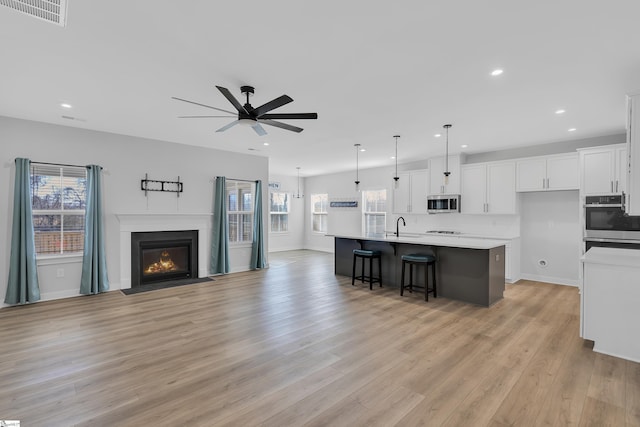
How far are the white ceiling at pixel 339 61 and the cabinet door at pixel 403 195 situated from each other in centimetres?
293

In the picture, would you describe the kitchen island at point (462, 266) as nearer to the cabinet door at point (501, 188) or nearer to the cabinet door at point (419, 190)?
the cabinet door at point (501, 188)

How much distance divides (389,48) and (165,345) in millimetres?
3595

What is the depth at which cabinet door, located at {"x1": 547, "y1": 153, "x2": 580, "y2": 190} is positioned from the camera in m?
5.44

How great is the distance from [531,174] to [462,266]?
267cm

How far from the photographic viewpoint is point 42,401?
2252mm

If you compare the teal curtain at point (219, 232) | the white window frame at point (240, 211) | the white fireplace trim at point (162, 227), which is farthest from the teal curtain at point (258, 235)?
the white fireplace trim at point (162, 227)

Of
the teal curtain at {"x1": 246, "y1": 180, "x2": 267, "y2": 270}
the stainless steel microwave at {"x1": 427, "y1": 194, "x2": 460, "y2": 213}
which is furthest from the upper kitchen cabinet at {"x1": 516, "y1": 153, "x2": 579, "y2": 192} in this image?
the teal curtain at {"x1": 246, "y1": 180, "x2": 267, "y2": 270}

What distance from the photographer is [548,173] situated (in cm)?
570

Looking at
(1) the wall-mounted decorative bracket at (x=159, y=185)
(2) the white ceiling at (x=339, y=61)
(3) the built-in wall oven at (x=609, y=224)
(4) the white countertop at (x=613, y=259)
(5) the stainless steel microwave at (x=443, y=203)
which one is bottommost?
(4) the white countertop at (x=613, y=259)

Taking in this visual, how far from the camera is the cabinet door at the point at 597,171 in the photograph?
482 cm

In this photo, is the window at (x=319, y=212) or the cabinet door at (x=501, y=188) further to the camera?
the window at (x=319, y=212)

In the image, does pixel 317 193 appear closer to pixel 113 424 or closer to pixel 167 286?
pixel 167 286

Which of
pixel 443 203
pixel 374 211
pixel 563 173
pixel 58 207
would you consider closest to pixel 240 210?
pixel 58 207

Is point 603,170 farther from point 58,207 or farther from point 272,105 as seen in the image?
point 58,207
